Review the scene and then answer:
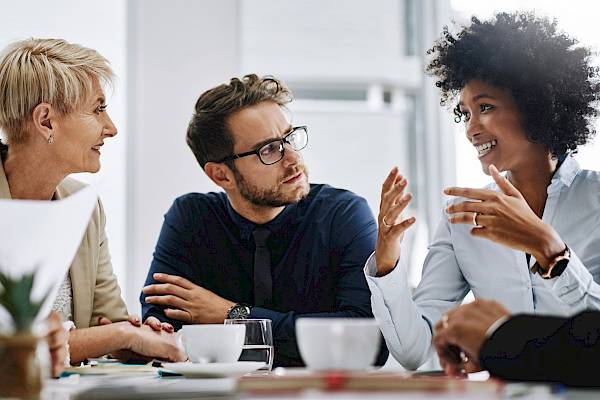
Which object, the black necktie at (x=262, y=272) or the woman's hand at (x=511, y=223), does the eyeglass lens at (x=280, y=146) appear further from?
the woman's hand at (x=511, y=223)

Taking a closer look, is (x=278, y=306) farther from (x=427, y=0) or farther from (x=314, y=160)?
(x=427, y=0)

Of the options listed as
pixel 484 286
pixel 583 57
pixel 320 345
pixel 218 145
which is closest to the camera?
pixel 320 345

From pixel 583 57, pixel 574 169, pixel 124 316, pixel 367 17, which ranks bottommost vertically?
pixel 124 316

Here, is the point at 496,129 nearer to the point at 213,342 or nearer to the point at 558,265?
the point at 558,265

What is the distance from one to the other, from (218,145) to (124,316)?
65 centimetres

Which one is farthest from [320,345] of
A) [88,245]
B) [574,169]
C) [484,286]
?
[88,245]

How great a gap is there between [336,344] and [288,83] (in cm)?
308

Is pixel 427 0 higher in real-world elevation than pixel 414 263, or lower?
higher

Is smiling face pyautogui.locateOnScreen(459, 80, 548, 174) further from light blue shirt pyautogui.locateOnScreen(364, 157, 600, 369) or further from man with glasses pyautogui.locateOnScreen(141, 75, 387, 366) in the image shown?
man with glasses pyautogui.locateOnScreen(141, 75, 387, 366)

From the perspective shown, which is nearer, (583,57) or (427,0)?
(583,57)

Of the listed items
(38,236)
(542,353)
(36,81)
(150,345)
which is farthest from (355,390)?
(36,81)

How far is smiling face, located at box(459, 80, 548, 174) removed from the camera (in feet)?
6.44

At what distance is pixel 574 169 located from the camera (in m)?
1.94

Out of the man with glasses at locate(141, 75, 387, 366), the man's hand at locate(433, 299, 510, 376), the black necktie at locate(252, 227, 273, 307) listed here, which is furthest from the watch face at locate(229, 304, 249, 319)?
the man's hand at locate(433, 299, 510, 376)
